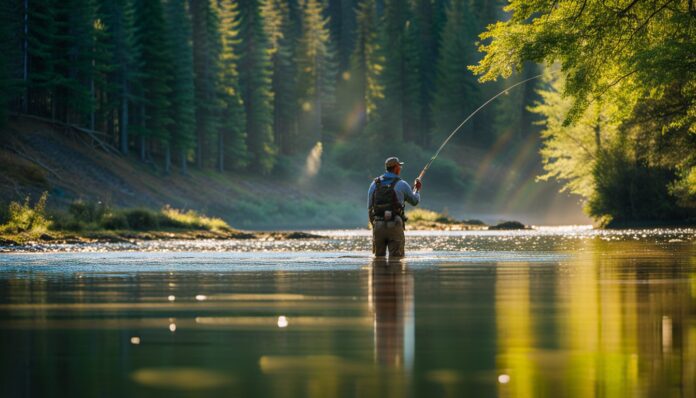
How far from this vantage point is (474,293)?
47.0 feet

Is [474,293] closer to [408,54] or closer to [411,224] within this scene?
[411,224]

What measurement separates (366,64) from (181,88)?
42469 mm

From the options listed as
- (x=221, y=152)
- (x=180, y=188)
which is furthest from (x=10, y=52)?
(x=221, y=152)

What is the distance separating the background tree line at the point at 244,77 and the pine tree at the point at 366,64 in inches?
5.9

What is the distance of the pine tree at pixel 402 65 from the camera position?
11656 centimetres

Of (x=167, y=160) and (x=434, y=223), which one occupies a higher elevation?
(x=167, y=160)

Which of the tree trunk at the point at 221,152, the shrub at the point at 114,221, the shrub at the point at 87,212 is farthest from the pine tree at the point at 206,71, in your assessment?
the shrub at the point at 87,212

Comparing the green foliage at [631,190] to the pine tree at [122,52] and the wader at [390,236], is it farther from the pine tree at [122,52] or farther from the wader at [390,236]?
the wader at [390,236]

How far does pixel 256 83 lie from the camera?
97125 millimetres

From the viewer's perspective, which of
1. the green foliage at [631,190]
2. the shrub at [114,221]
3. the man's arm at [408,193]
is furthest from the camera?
the green foliage at [631,190]

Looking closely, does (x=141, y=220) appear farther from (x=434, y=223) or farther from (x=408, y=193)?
(x=408, y=193)

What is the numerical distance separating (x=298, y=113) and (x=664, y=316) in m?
97.8

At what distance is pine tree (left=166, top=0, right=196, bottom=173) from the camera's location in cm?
8081

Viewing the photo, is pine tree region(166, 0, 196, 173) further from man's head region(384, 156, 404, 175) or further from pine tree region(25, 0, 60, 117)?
man's head region(384, 156, 404, 175)
